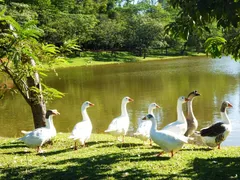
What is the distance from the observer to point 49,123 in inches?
396

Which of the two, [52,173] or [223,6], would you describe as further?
[52,173]

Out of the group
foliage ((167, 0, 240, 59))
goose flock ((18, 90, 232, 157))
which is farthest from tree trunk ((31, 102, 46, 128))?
foliage ((167, 0, 240, 59))

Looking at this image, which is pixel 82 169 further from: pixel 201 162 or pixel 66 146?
pixel 66 146

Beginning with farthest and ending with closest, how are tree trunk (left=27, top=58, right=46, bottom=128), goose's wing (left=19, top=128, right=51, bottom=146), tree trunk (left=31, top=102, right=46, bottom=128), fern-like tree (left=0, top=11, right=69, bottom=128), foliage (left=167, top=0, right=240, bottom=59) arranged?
tree trunk (left=31, top=102, right=46, bottom=128)
tree trunk (left=27, top=58, right=46, bottom=128)
goose's wing (left=19, top=128, right=51, bottom=146)
fern-like tree (left=0, top=11, right=69, bottom=128)
foliage (left=167, top=0, right=240, bottom=59)

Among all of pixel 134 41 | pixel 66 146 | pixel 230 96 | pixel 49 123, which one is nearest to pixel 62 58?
pixel 49 123

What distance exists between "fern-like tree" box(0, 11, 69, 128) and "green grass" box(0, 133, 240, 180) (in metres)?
1.93

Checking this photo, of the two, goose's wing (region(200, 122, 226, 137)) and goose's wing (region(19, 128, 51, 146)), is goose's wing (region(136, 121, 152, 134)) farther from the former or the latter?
goose's wing (region(19, 128, 51, 146))

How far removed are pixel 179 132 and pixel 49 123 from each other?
400 centimetres

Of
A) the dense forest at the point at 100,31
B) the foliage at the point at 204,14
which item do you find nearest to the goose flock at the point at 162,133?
the foliage at the point at 204,14

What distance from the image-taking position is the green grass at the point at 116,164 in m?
6.63

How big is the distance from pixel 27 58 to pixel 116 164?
4.80m

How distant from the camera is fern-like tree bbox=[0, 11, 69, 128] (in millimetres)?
8383

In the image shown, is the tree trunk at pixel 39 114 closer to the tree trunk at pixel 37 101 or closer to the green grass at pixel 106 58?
the tree trunk at pixel 37 101

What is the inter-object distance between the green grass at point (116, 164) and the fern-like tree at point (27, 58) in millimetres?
1935
